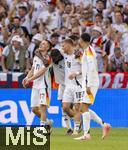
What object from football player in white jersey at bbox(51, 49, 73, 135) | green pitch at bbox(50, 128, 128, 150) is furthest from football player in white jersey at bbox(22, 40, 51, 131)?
green pitch at bbox(50, 128, 128, 150)

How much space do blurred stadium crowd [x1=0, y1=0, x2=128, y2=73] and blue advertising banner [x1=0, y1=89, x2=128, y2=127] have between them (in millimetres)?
1982

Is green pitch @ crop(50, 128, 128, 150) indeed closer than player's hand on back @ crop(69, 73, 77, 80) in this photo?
Yes

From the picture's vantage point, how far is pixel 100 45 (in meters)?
25.0

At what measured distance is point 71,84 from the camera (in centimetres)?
1970

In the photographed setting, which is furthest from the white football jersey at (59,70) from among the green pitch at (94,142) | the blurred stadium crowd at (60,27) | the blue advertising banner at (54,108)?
the blurred stadium crowd at (60,27)

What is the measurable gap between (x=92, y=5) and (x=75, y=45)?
7.69 meters

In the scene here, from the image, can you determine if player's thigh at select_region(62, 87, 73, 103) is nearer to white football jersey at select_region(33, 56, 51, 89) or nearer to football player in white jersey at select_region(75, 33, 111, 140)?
white football jersey at select_region(33, 56, 51, 89)

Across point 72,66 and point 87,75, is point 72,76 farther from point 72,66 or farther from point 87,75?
point 87,75

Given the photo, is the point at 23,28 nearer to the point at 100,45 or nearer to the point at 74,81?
the point at 100,45

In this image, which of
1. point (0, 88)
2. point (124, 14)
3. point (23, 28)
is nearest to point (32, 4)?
point (23, 28)

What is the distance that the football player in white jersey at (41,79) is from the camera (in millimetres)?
19266

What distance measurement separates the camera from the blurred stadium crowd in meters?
24.5

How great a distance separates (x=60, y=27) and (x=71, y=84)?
6918 mm

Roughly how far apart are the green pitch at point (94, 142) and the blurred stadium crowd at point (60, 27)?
15.3 feet
